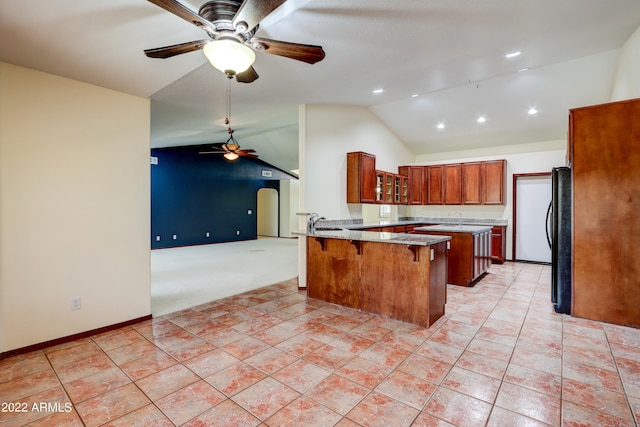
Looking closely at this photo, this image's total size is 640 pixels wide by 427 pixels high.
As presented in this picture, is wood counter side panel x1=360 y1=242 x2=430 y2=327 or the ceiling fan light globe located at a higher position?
the ceiling fan light globe

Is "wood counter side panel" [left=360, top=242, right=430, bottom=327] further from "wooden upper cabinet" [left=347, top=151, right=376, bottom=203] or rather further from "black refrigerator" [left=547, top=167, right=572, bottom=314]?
"wooden upper cabinet" [left=347, top=151, right=376, bottom=203]

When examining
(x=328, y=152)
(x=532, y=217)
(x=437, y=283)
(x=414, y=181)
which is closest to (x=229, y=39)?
(x=437, y=283)

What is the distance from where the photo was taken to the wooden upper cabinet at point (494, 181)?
655 centimetres

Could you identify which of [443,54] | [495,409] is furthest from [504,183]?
[495,409]

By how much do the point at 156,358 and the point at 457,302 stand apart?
3457mm

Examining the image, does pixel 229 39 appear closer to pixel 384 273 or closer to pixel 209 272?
pixel 384 273

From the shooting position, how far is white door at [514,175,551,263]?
641 cm

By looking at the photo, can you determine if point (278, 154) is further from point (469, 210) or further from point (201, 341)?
point (201, 341)

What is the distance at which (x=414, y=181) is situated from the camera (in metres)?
7.53

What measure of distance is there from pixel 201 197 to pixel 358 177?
633 cm

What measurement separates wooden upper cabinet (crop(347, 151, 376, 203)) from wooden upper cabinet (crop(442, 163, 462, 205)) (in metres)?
2.53

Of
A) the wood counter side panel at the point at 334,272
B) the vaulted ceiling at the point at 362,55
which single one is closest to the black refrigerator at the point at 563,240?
the vaulted ceiling at the point at 362,55

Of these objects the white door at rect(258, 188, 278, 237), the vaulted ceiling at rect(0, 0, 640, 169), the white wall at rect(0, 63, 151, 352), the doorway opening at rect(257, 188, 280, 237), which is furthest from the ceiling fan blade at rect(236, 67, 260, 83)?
the white door at rect(258, 188, 278, 237)

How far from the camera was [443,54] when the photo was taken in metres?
3.36
